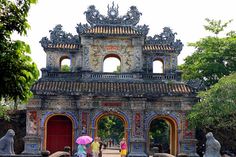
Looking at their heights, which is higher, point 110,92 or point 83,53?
point 83,53

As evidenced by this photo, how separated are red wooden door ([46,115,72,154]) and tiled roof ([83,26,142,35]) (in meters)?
6.65

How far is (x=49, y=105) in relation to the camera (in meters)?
30.0

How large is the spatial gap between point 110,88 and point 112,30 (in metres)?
4.75

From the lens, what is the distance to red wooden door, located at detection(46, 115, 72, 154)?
3064cm

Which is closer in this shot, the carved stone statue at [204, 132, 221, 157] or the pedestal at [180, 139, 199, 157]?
the carved stone statue at [204, 132, 221, 157]

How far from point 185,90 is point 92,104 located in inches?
258

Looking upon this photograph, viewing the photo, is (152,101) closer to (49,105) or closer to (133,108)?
(133,108)

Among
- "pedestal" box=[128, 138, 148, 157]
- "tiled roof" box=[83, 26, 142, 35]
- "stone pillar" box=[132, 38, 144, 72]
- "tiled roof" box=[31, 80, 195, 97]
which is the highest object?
"tiled roof" box=[83, 26, 142, 35]

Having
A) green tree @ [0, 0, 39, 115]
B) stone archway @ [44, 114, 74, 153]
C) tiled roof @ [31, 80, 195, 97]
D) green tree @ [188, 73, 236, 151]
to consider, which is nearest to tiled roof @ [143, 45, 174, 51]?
tiled roof @ [31, 80, 195, 97]

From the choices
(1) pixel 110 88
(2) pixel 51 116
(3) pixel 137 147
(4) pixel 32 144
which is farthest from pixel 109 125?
(4) pixel 32 144

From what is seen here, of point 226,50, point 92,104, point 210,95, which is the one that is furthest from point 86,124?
point 226,50

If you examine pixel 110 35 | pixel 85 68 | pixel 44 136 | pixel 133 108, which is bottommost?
pixel 44 136

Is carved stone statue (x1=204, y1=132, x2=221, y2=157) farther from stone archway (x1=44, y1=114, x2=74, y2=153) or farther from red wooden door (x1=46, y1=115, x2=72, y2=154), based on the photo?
red wooden door (x1=46, y1=115, x2=72, y2=154)

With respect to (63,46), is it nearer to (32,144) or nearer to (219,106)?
(32,144)
